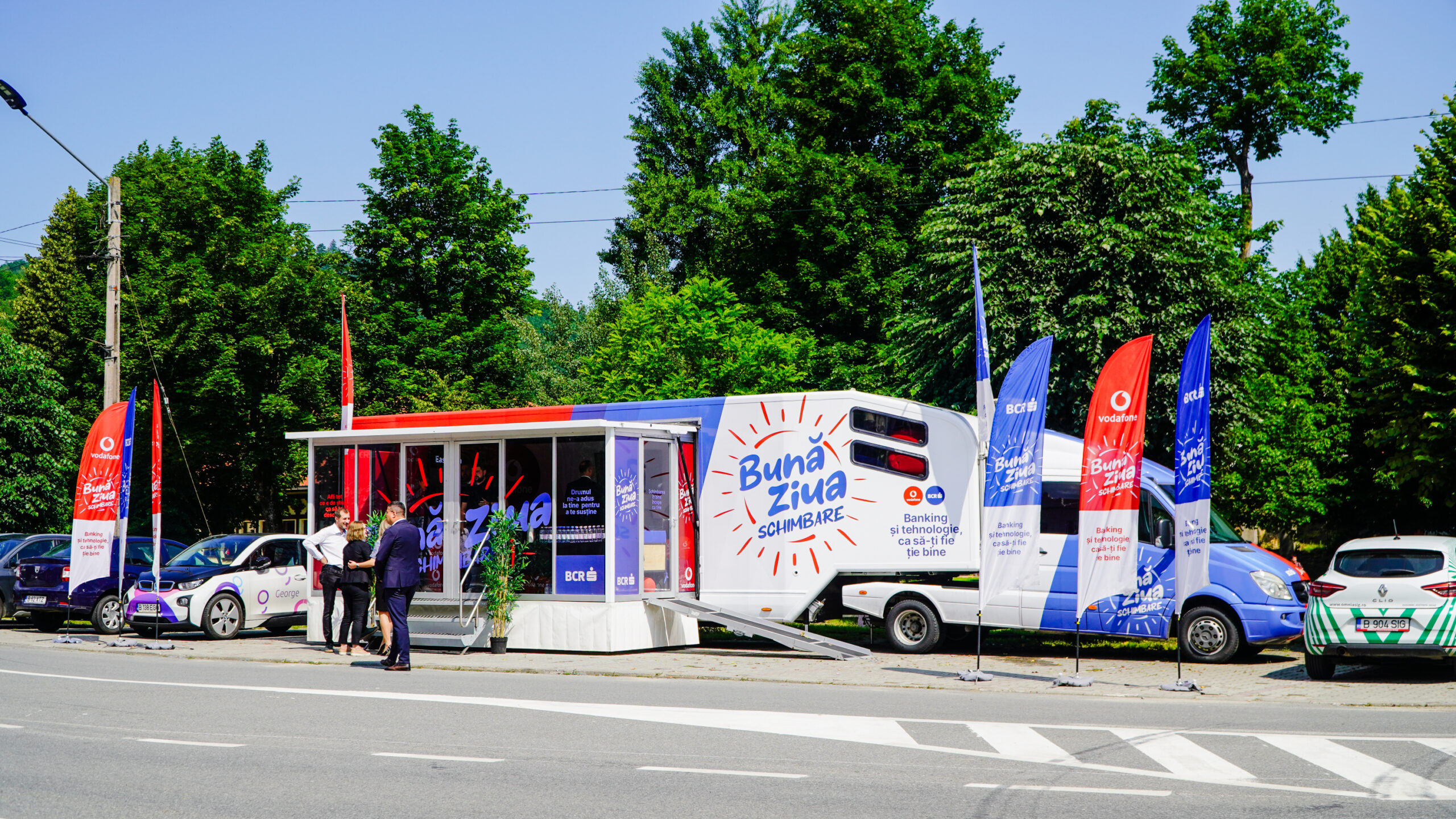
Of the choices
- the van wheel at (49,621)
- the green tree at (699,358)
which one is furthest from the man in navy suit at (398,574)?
the green tree at (699,358)

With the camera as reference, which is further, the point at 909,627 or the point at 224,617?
the point at 224,617

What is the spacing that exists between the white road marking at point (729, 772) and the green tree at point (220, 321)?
2917cm

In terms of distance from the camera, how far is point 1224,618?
14.2 metres

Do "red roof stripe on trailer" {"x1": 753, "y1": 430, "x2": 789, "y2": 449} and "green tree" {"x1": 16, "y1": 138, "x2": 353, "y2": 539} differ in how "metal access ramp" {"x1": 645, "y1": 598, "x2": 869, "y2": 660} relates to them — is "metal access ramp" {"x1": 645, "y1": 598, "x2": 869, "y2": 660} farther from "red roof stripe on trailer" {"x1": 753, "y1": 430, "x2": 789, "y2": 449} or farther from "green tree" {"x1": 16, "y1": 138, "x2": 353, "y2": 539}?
"green tree" {"x1": 16, "y1": 138, "x2": 353, "y2": 539}

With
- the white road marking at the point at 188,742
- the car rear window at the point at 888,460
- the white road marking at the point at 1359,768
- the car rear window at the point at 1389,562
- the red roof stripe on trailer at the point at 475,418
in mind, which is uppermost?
the red roof stripe on trailer at the point at 475,418

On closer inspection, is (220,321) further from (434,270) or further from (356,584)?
(356,584)

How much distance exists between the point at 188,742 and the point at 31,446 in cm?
2402

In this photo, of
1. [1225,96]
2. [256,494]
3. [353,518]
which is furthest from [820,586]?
[256,494]

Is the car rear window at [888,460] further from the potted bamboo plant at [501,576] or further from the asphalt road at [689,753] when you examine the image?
the potted bamboo plant at [501,576]

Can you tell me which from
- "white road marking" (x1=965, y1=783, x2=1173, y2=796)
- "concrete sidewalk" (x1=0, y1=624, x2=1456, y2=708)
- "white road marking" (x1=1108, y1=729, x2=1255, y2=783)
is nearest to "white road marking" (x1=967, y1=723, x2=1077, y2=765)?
"white road marking" (x1=1108, y1=729, x2=1255, y2=783)

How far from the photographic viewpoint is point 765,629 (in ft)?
49.4

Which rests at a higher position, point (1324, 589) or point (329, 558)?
point (329, 558)

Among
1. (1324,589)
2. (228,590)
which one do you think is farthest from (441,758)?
(228,590)

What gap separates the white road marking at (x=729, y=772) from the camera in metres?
7.60
